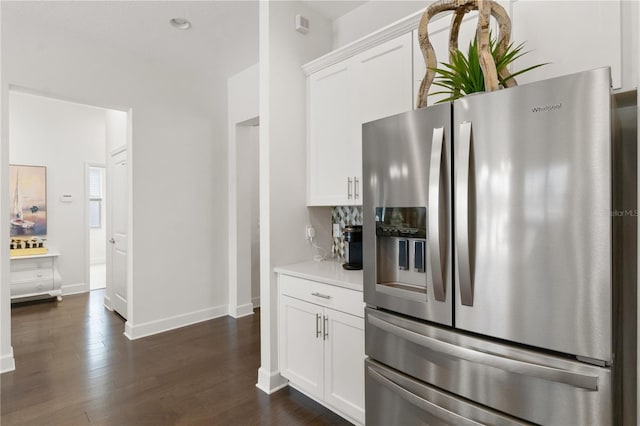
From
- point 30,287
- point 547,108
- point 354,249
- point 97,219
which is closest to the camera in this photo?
point 547,108

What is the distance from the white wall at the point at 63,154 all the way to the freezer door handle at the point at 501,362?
602cm

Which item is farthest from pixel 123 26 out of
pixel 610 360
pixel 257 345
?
pixel 610 360

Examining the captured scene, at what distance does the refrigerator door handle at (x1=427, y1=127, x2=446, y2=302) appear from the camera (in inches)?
52.2

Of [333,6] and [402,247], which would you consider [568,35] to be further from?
[333,6]

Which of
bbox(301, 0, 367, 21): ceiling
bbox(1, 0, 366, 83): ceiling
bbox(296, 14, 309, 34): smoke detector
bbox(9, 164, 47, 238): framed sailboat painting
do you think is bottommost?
bbox(9, 164, 47, 238): framed sailboat painting

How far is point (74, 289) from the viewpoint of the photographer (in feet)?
18.6

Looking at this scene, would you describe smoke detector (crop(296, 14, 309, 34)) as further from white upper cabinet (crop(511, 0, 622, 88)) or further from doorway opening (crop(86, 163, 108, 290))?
doorway opening (crop(86, 163, 108, 290))

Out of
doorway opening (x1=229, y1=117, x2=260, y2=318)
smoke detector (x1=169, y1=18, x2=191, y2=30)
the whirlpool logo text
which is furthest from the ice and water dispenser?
doorway opening (x1=229, y1=117, x2=260, y2=318)

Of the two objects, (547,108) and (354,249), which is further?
(354,249)

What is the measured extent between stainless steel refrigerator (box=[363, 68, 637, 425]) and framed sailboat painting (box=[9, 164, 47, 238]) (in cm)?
595

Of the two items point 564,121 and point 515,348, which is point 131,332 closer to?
point 515,348

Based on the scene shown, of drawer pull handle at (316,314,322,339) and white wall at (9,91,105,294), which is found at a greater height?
white wall at (9,91,105,294)

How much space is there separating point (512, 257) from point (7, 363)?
3.85m

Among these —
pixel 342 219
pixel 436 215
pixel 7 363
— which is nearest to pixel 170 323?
pixel 7 363
